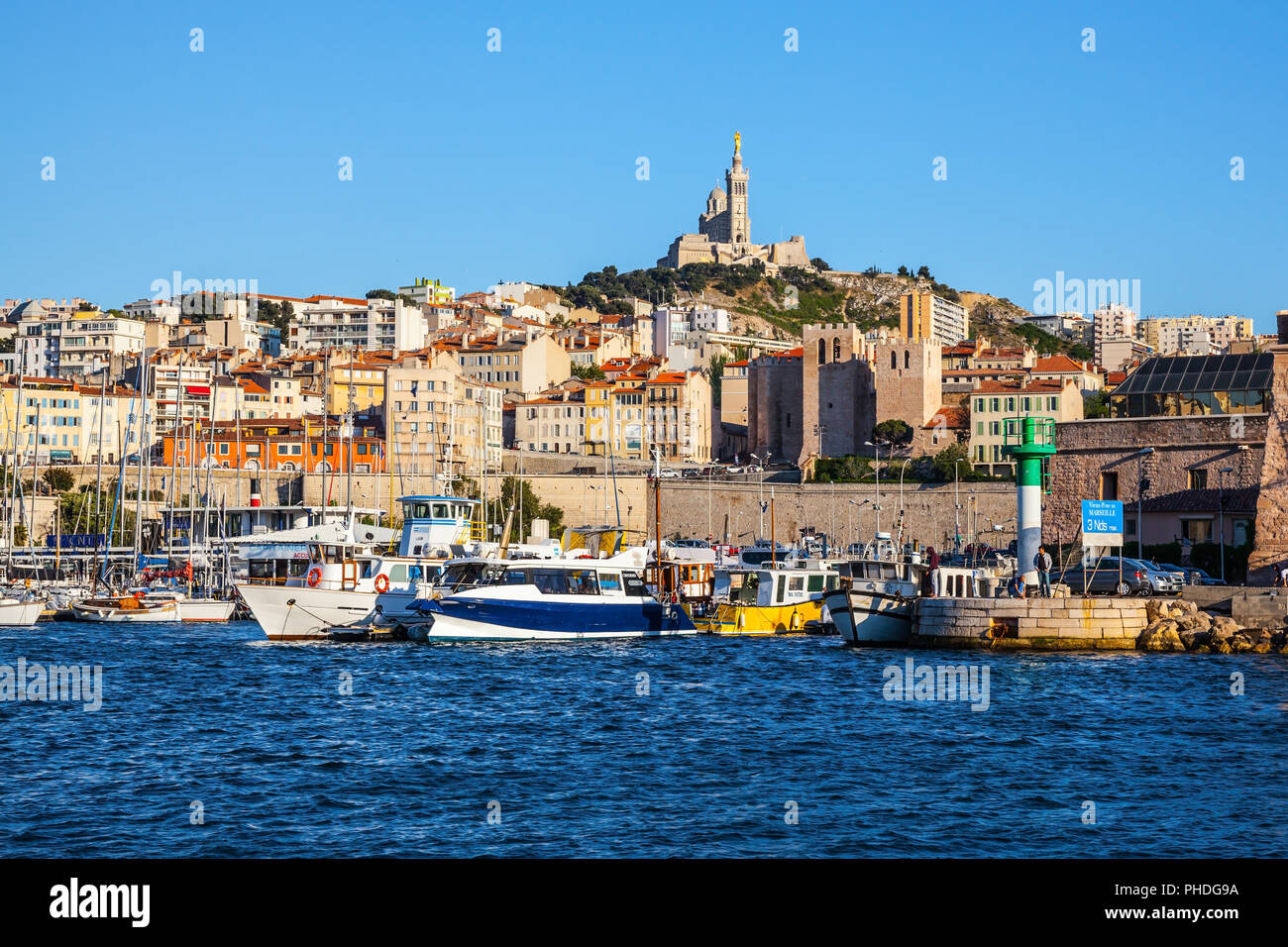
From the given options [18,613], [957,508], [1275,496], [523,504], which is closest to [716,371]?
[523,504]

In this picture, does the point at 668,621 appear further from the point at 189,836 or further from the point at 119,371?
the point at 119,371

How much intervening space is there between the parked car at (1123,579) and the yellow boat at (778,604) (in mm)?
6758

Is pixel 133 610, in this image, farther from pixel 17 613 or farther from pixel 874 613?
pixel 874 613

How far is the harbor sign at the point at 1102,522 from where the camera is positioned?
2953cm

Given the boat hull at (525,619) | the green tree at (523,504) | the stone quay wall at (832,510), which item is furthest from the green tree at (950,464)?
the boat hull at (525,619)

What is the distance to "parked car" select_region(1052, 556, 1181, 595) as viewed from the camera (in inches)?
1226

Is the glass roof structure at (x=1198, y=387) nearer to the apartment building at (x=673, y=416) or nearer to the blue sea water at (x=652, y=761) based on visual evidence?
the blue sea water at (x=652, y=761)

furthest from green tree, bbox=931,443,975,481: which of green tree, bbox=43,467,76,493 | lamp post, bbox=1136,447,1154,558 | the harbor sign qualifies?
the harbor sign

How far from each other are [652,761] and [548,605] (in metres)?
15.4

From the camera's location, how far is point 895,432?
312ft

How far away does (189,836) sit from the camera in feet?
43.3

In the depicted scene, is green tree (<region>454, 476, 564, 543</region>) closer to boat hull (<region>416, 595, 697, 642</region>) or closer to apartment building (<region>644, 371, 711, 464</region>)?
apartment building (<region>644, 371, 711, 464</region>)
